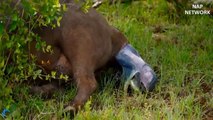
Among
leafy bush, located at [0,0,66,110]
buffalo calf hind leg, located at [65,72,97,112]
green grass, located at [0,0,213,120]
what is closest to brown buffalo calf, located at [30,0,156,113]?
buffalo calf hind leg, located at [65,72,97,112]

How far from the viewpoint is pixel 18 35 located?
319 centimetres

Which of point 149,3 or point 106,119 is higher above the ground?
point 149,3

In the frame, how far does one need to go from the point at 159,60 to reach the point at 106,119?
4.02ft

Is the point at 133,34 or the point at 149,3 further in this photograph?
the point at 149,3

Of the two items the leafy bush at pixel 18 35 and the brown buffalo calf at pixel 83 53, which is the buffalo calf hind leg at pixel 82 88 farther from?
the leafy bush at pixel 18 35

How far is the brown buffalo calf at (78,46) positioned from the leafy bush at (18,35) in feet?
1.12

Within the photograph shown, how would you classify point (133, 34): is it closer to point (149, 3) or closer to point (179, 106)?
point (149, 3)

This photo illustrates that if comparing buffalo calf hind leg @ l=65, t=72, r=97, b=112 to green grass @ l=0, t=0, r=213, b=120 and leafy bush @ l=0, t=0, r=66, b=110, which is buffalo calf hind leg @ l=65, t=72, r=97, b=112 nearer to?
green grass @ l=0, t=0, r=213, b=120

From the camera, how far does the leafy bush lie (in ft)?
10.1

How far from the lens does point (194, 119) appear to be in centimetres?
332

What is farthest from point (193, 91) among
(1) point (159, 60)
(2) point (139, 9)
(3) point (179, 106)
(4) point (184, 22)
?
(2) point (139, 9)

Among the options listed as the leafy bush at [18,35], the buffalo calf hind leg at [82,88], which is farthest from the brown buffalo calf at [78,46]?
the leafy bush at [18,35]

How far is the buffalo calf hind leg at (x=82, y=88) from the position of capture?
339cm

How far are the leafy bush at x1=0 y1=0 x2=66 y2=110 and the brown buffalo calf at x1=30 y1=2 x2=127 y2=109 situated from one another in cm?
34
